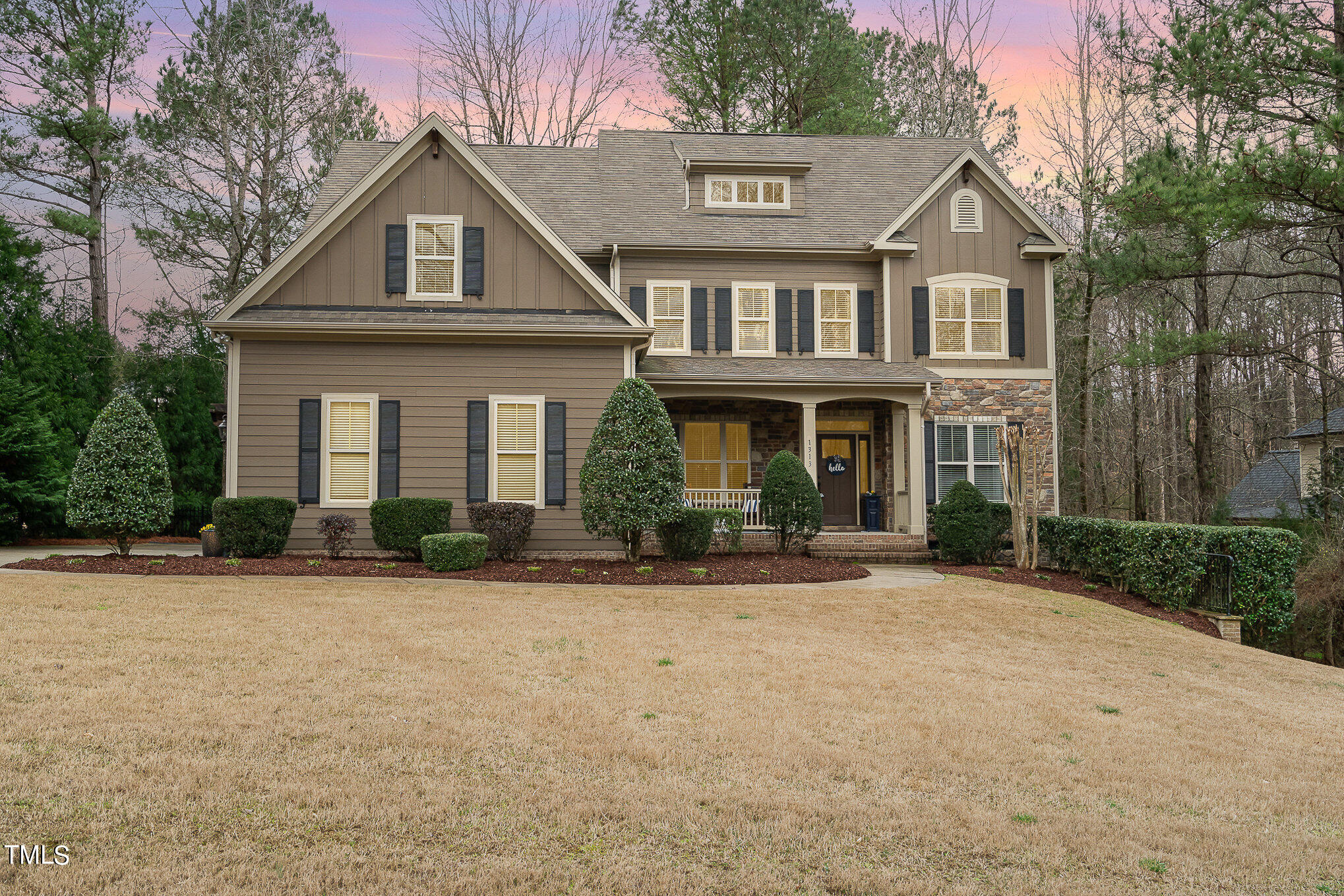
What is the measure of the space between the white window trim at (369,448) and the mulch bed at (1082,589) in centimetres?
957

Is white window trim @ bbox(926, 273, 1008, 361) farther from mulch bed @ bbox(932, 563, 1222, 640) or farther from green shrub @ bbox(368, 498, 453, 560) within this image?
green shrub @ bbox(368, 498, 453, 560)

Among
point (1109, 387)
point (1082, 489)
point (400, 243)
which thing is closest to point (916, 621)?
point (400, 243)

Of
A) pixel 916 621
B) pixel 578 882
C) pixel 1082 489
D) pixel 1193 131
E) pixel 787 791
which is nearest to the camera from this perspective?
pixel 578 882

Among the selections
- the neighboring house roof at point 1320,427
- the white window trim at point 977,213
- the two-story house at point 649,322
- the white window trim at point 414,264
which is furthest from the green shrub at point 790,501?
the neighboring house roof at point 1320,427

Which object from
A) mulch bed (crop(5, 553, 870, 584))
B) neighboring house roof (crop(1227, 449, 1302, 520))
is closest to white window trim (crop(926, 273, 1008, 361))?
mulch bed (crop(5, 553, 870, 584))

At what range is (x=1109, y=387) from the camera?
28828mm

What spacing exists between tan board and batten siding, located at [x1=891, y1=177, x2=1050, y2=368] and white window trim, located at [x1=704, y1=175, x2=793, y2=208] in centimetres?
287

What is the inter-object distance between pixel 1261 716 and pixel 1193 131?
18845 millimetres

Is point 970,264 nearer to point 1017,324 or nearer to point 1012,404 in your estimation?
point 1017,324

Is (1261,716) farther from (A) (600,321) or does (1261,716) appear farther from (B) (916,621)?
(A) (600,321)

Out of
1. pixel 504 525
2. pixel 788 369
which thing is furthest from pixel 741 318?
pixel 504 525

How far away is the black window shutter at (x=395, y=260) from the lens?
14680 millimetres

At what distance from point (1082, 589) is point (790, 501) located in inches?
189

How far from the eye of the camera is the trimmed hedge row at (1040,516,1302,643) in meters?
11.8
